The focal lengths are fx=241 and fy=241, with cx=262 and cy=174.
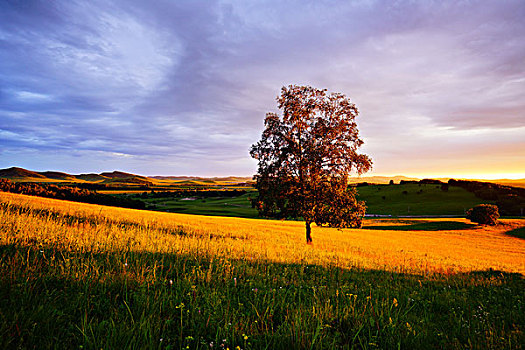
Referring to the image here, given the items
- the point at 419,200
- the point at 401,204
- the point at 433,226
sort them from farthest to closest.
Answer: the point at 419,200 → the point at 401,204 → the point at 433,226

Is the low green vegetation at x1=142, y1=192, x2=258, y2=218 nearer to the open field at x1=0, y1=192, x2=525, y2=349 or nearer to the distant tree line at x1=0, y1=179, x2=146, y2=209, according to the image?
the distant tree line at x1=0, y1=179, x2=146, y2=209

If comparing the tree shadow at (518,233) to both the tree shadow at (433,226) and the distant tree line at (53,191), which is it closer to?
the tree shadow at (433,226)

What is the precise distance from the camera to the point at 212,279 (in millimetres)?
5129

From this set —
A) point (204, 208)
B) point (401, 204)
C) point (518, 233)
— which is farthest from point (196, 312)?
point (401, 204)

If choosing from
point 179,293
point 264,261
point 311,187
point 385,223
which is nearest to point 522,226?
point 385,223

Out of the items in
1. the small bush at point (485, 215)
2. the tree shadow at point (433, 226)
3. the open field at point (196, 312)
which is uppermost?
the open field at point (196, 312)

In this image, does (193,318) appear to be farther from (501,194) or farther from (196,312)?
(501,194)

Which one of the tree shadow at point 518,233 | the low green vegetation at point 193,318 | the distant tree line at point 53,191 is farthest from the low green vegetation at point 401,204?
the low green vegetation at point 193,318

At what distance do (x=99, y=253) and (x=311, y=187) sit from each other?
48.0 feet

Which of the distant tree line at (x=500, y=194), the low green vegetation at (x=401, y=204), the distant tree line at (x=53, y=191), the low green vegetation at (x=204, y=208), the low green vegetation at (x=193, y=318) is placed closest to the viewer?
the low green vegetation at (x=193, y=318)

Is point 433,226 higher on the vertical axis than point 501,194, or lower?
lower

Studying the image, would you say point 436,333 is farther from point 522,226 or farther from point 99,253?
point 522,226

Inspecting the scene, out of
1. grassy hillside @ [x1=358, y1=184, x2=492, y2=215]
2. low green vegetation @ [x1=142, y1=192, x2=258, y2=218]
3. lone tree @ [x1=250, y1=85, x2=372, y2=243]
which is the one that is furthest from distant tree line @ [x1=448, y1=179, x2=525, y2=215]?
lone tree @ [x1=250, y1=85, x2=372, y2=243]

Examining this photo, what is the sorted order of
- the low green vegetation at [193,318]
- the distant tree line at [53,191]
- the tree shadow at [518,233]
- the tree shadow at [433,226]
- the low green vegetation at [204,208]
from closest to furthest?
the low green vegetation at [193,318] < the distant tree line at [53,191] < the tree shadow at [518,233] < the tree shadow at [433,226] < the low green vegetation at [204,208]
